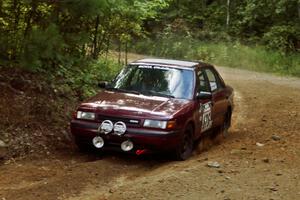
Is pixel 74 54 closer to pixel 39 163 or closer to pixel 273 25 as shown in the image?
pixel 39 163

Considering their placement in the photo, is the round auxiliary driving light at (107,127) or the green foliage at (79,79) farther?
the green foliage at (79,79)

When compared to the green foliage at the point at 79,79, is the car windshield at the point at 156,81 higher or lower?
higher

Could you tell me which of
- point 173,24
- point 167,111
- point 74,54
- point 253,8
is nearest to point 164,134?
point 167,111

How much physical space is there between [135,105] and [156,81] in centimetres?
107

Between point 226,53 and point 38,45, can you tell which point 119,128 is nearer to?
point 38,45

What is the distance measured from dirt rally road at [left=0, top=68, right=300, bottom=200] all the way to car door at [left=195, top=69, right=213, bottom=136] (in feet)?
1.51

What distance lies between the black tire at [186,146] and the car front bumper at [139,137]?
202 millimetres

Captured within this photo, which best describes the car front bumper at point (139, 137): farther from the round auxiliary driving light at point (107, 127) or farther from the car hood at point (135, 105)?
the car hood at point (135, 105)

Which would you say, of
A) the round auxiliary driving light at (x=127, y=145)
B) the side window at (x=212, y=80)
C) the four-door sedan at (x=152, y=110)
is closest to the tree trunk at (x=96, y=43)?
the side window at (x=212, y=80)

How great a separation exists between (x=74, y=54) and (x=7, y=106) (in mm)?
3082

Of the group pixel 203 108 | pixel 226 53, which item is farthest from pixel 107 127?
pixel 226 53

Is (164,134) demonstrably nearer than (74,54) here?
Yes

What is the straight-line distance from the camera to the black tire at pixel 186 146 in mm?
9572

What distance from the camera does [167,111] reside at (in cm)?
948
